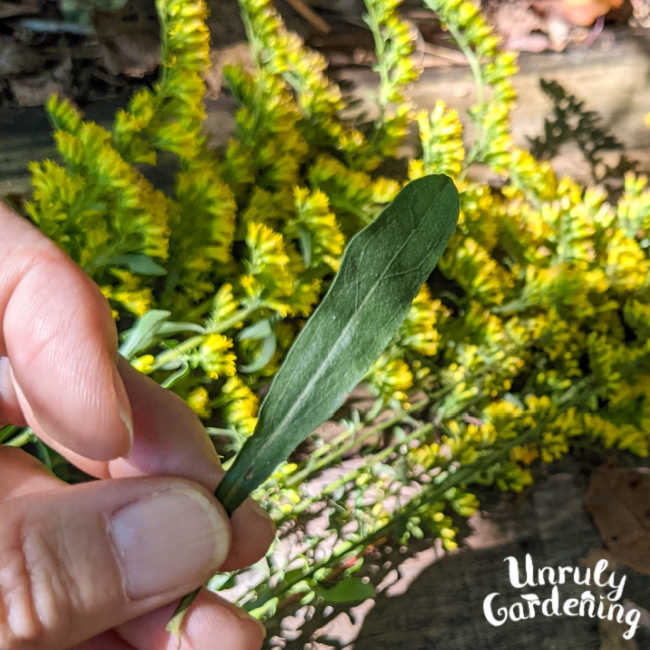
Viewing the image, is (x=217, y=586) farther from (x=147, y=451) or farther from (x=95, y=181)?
(x=95, y=181)

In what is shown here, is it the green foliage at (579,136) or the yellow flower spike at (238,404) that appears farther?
the green foliage at (579,136)

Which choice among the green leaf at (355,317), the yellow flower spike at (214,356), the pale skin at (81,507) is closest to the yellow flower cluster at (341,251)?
the yellow flower spike at (214,356)

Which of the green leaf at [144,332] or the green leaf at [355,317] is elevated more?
the green leaf at [355,317]

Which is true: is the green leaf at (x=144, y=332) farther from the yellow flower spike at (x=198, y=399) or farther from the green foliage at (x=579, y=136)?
the green foliage at (x=579, y=136)

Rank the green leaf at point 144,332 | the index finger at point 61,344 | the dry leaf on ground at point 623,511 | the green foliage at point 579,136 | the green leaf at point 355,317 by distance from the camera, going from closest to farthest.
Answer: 1. the green leaf at point 355,317
2. the index finger at point 61,344
3. the green leaf at point 144,332
4. the dry leaf on ground at point 623,511
5. the green foliage at point 579,136

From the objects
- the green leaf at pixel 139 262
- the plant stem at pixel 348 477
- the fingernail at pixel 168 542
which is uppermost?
the green leaf at pixel 139 262

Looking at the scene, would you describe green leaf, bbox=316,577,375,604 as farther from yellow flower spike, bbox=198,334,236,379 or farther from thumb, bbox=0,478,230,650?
yellow flower spike, bbox=198,334,236,379

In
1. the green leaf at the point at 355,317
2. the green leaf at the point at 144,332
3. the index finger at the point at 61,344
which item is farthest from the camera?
the green leaf at the point at 144,332

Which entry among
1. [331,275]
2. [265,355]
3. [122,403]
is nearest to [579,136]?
[331,275]
